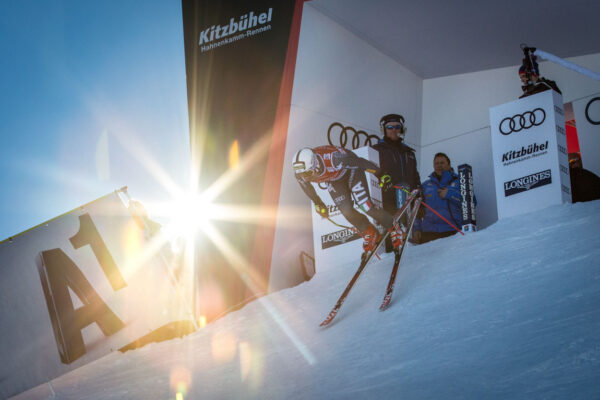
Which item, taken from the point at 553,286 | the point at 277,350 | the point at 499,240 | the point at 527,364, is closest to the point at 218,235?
the point at 277,350

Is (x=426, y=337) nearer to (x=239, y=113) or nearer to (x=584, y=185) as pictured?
(x=584, y=185)

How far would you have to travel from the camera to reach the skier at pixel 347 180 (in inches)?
237

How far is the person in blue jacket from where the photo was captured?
746 centimetres

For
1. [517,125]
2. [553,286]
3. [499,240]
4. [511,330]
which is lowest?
[511,330]

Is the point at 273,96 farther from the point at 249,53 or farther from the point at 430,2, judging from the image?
the point at 430,2

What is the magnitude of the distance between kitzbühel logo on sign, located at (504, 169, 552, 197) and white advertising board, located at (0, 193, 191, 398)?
13.1 ft

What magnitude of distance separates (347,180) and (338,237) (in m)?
1.36

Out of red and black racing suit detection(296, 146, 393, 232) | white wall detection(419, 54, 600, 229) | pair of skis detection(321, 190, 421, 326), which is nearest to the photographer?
pair of skis detection(321, 190, 421, 326)

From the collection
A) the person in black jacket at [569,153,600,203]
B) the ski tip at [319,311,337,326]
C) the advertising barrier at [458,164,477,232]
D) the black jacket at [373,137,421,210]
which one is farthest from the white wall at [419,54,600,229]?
the ski tip at [319,311,337,326]

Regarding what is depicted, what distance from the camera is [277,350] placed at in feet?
16.8

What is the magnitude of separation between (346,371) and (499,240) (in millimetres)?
2587

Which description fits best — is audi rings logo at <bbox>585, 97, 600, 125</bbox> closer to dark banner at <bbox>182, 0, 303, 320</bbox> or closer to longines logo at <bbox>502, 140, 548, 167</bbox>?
longines logo at <bbox>502, 140, 548, 167</bbox>

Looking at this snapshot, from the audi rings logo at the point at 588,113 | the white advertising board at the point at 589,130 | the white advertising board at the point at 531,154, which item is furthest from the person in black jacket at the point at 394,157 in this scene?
the audi rings logo at the point at 588,113

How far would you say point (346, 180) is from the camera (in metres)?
6.39
